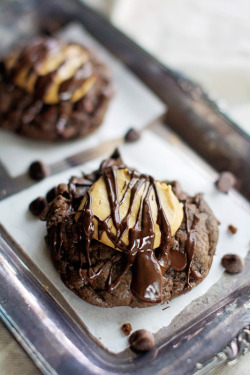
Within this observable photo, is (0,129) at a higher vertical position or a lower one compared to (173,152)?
lower

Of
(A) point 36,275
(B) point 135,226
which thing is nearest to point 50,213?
(A) point 36,275

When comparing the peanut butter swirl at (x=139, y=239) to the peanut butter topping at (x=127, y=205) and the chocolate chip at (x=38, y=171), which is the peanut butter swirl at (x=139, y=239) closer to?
the peanut butter topping at (x=127, y=205)

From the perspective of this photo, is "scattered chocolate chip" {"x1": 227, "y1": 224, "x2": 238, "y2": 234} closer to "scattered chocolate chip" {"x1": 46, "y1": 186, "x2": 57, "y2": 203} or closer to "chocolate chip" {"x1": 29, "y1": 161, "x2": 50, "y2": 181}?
"scattered chocolate chip" {"x1": 46, "y1": 186, "x2": 57, "y2": 203}

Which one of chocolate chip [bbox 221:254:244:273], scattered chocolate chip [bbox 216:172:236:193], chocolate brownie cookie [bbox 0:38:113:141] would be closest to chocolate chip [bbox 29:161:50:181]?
chocolate brownie cookie [bbox 0:38:113:141]

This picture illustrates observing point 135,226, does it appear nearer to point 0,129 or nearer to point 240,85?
point 0,129

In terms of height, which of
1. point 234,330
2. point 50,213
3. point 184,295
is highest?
point 234,330

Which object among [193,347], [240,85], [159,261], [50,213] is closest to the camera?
[193,347]

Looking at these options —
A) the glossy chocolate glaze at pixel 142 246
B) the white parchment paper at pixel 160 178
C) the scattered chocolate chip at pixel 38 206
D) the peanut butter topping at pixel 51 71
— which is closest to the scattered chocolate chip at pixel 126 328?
the white parchment paper at pixel 160 178

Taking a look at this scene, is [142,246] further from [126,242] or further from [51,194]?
[51,194]

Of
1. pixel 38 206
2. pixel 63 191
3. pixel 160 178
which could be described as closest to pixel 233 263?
pixel 160 178
